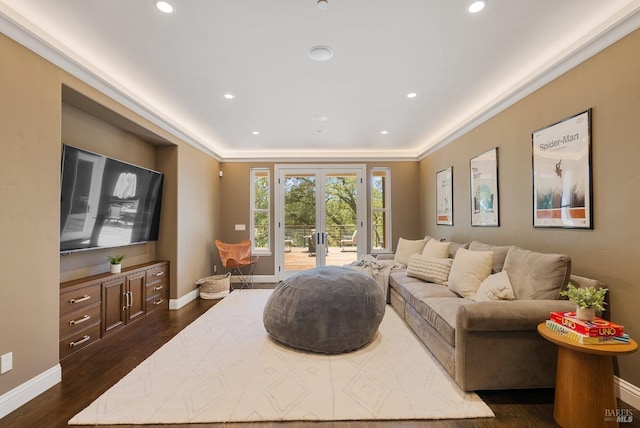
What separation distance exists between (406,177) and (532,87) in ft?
11.0

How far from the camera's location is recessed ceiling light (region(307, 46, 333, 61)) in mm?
2449

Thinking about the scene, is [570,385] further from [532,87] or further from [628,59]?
[532,87]

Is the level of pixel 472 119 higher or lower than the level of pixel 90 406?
higher

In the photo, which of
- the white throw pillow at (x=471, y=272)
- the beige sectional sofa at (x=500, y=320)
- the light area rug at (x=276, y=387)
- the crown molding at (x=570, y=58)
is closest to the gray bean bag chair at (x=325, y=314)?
the light area rug at (x=276, y=387)

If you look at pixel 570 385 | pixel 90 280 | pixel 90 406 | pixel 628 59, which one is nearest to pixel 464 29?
pixel 628 59

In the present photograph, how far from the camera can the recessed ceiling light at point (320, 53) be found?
2.45m

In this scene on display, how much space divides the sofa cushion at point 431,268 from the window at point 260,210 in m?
3.33

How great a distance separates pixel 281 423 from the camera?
182cm

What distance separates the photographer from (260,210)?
620 cm

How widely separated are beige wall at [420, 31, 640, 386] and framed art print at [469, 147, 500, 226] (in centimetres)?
38

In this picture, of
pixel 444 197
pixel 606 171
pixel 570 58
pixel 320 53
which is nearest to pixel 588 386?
pixel 606 171

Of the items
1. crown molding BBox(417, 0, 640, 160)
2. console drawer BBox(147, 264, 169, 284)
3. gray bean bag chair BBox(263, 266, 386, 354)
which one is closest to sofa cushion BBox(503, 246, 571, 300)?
gray bean bag chair BBox(263, 266, 386, 354)

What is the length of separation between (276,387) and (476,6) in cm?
305

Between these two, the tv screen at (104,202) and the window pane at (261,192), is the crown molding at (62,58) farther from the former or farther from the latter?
the window pane at (261,192)
